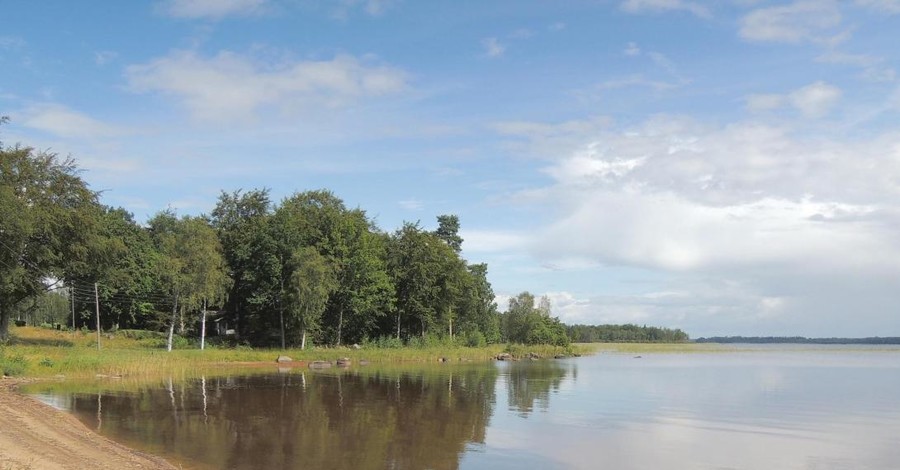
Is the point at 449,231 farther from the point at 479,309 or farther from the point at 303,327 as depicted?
the point at 303,327

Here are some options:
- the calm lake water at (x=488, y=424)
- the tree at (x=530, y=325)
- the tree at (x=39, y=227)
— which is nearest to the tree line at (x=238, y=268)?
the tree at (x=39, y=227)

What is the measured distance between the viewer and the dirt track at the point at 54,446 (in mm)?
15657

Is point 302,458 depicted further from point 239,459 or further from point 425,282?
point 425,282

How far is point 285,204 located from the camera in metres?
81.9

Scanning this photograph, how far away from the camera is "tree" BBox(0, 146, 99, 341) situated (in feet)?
171

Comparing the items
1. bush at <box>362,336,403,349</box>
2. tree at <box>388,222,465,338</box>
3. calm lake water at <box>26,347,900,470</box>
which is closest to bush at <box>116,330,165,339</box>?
bush at <box>362,336,403,349</box>

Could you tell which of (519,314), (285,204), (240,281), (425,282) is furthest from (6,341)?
(519,314)

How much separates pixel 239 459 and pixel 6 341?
4704 cm

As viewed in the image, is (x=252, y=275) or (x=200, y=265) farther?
(x=252, y=275)

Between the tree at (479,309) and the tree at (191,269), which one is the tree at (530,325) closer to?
the tree at (479,309)

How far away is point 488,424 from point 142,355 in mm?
33864

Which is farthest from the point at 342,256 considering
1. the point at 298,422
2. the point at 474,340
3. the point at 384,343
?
the point at 298,422

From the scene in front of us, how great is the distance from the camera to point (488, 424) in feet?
93.0

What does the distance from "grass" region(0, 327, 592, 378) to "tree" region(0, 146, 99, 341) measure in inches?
223
